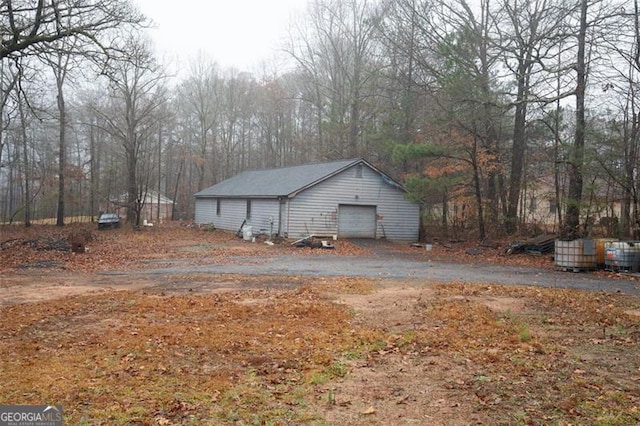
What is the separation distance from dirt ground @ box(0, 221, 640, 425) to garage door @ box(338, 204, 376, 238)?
1417cm

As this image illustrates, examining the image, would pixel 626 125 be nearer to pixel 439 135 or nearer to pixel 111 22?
pixel 439 135

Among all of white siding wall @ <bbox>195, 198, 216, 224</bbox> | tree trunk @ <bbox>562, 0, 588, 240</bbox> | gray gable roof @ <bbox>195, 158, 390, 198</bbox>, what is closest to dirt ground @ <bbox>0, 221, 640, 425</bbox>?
tree trunk @ <bbox>562, 0, 588, 240</bbox>

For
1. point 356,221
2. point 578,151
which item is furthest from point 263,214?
point 578,151

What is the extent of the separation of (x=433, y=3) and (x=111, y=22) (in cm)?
1588

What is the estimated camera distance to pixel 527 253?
63.2 feet

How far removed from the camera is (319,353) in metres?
5.94

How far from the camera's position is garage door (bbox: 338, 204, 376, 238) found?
25500 mm

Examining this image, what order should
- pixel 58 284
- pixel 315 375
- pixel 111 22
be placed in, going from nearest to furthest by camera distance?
pixel 315 375
pixel 58 284
pixel 111 22

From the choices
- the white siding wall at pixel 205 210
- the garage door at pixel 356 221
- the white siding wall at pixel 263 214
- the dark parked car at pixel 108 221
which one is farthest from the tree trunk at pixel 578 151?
the dark parked car at pixel 108 221

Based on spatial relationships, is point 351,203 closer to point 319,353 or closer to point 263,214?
point 263,214

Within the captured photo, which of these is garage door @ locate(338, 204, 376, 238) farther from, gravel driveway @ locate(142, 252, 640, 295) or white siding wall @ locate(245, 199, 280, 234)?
gravel driveway @ locate(142, 252, 640, 295)

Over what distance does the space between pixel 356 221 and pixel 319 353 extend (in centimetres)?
2008

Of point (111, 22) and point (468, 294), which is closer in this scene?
point (468, 294)

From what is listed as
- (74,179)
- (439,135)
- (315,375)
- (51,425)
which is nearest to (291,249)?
(439,135)
